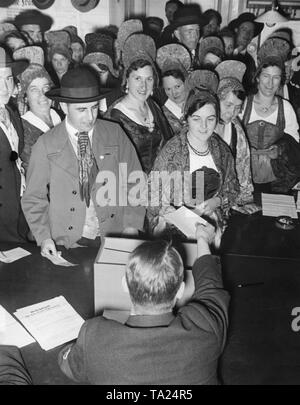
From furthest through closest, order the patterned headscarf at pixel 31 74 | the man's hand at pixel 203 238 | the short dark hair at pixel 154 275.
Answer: the patterned headscarf at pixel 31 74 → the man's hand at pixel 203 238 → the short dark hair at pixel 154 275

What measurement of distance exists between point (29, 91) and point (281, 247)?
2.14 m

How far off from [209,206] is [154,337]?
5.41ft

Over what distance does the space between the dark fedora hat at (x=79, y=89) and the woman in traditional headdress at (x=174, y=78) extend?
43.7 inches

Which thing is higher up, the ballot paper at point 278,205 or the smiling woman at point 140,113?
the smiling woman at point 140,113

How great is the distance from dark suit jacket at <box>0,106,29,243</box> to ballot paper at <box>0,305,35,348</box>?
121 cm

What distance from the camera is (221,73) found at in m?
3.90

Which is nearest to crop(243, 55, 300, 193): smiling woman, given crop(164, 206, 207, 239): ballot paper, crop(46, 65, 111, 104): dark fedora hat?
crop(164, 206, 207, 239): ballot paper

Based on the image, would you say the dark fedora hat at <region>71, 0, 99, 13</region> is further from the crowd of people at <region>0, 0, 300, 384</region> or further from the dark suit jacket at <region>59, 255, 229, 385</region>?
the dark suit jacket at <region>59, 255, 229, 385</region>

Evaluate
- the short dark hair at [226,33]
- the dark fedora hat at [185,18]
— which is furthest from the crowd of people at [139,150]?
the short dark hair at [226,33]

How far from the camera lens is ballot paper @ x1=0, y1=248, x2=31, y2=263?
2.62 m

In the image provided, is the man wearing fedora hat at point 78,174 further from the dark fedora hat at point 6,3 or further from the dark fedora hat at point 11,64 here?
the dark fedora hat at point 6,3

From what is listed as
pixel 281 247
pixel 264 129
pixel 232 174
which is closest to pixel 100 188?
pixel 232 174

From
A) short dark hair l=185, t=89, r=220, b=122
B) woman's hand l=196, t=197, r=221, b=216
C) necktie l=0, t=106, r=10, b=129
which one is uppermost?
short dark hair l=185, t=89, r=220, b=122

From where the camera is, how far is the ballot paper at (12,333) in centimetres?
207
